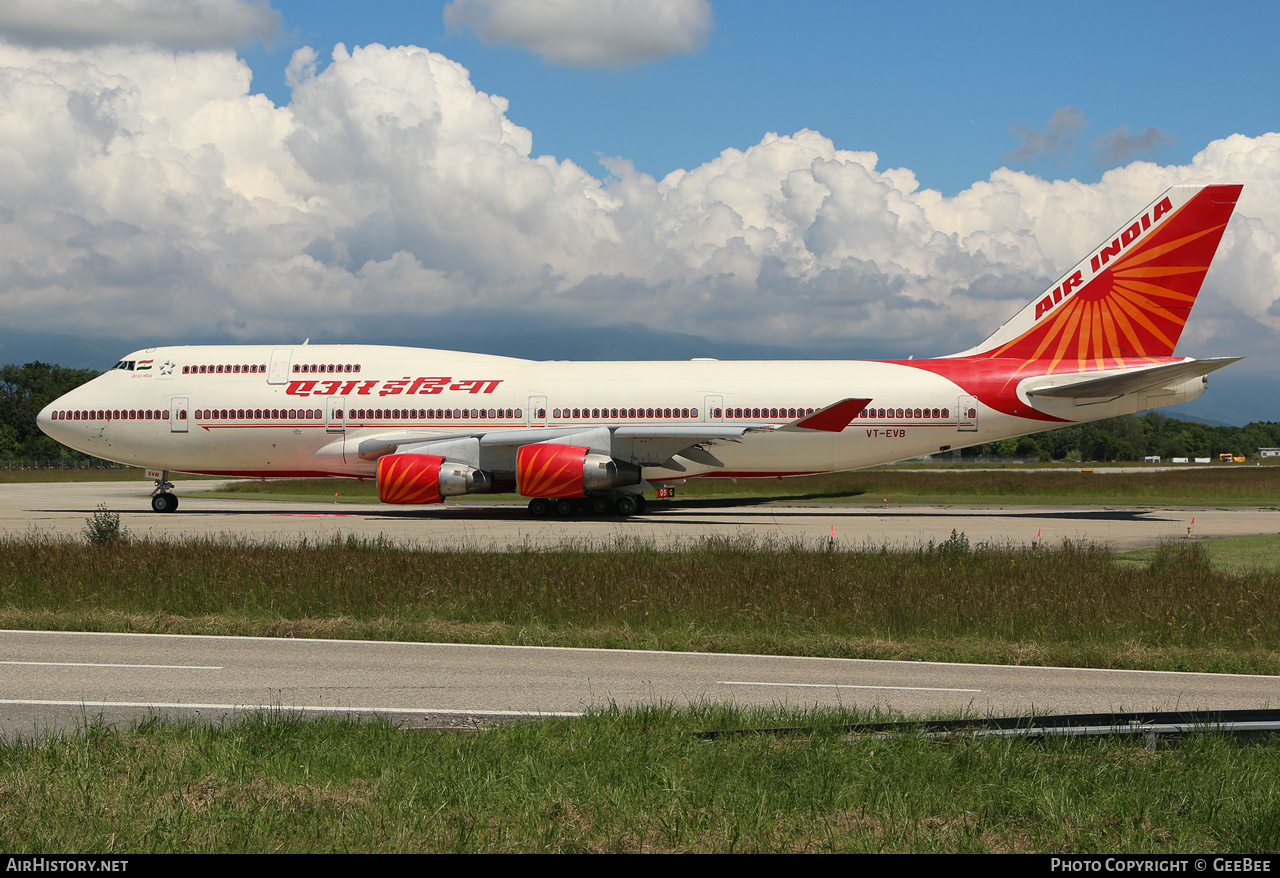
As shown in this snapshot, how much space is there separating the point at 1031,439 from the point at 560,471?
15067cm

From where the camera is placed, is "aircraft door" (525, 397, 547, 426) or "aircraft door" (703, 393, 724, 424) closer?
"aircraft door" (703, 393, 724, 424)

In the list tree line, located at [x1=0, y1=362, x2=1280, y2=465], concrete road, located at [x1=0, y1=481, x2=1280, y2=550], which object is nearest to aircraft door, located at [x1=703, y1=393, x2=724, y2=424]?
concrete road, located at [x1=0, y1=481, x2=1280, y2=550]

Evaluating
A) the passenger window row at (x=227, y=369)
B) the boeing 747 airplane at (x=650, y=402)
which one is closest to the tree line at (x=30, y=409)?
the passenger window row at (x=227, y=369)

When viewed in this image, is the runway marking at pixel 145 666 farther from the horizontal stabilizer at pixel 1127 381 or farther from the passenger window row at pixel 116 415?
the horizontal stabilizer at pixel 1127 381

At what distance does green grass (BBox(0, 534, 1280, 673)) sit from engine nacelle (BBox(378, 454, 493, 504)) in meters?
10.2

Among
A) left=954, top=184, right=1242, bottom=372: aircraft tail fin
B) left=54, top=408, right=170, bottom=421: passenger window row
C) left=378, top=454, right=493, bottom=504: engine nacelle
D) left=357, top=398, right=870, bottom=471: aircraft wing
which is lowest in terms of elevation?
left=378, top=454, right=493, bottom=504: engine nacelle

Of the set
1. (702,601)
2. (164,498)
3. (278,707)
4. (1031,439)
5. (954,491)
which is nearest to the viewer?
(278,707)

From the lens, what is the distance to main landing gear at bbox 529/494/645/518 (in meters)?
29.8

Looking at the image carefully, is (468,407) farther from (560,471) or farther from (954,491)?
(954,491)

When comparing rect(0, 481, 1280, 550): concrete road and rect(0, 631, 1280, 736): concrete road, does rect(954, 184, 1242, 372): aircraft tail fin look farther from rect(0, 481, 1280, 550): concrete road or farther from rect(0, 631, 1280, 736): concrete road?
rect(0, 631, 1280, 736): concrete road

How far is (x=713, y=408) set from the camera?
29.3 meters

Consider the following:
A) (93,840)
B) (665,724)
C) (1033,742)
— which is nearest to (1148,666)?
(1033,742)

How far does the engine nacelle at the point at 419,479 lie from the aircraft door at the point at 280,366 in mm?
5393

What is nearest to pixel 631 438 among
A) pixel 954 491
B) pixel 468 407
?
pixel 468 407
